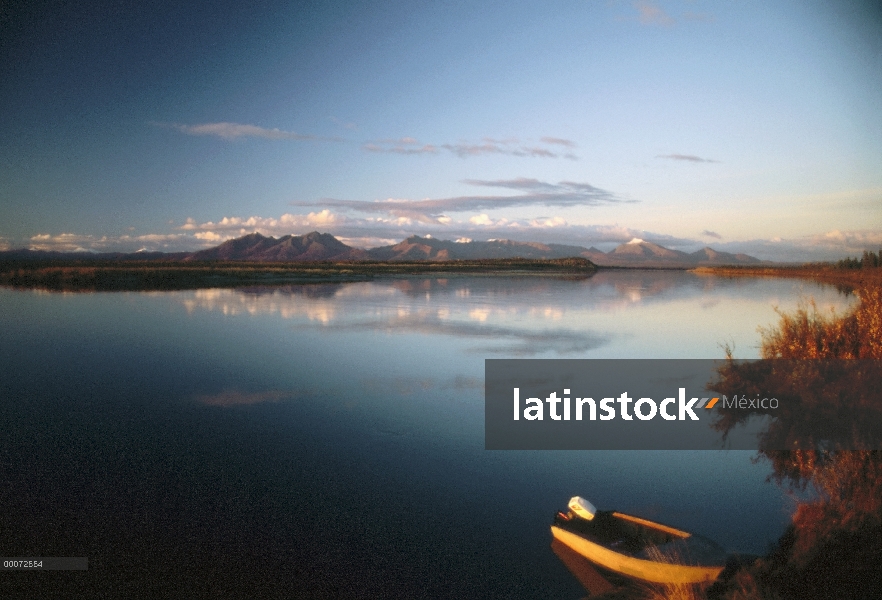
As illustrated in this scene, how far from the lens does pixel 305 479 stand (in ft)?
30.4

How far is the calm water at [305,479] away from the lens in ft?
22.4

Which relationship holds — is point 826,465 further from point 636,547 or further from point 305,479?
point 305,479

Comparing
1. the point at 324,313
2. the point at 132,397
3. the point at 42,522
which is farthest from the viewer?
the point at 324,313

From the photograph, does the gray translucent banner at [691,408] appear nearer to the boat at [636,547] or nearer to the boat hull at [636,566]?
the boat at [636,547]

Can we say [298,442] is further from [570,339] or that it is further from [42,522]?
[570,339]

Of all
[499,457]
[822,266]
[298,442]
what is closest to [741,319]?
[499,457]

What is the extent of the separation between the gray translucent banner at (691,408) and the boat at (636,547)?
3.72 metres

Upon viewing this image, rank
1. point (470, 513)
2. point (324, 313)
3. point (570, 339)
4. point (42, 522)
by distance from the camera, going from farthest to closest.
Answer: point (324, 313), point (570, 339), point (470, 513), point (42, 522)

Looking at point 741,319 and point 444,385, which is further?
point 741,319

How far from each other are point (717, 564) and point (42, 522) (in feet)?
28.4

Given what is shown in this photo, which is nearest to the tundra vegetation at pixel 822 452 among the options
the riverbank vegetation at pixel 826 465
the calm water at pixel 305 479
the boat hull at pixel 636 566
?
the riverbank vegetation at pixel 826 465

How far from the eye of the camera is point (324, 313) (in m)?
31.6

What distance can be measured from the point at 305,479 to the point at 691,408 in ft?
31.2

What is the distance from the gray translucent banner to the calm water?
80cm
